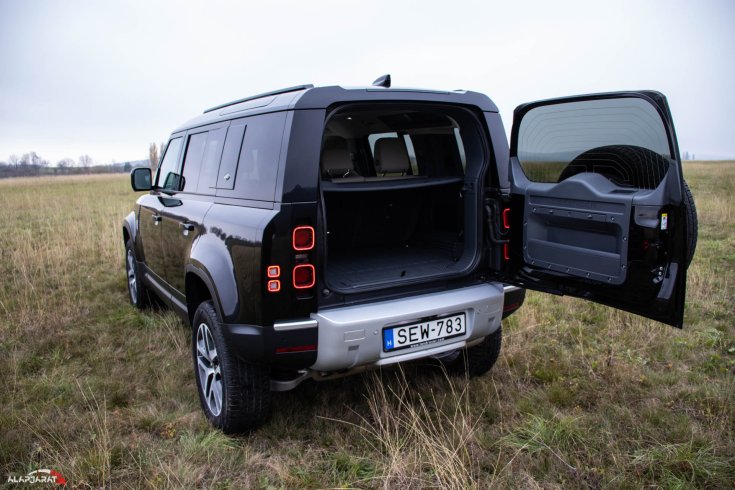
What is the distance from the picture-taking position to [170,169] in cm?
455

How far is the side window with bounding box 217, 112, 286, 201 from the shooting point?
260 cm

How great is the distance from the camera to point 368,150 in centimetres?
499

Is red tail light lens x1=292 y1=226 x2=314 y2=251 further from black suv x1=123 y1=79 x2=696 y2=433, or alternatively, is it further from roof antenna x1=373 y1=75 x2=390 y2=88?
roof antenna x1=373 y1=75 x2=390 y2=88

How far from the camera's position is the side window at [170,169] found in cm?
428

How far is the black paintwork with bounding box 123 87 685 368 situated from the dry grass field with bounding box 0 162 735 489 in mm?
648

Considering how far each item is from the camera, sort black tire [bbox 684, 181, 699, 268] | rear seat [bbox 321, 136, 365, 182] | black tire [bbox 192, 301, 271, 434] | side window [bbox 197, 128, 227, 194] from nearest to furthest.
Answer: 1. black tire [bbox 684, 181, 699, 268]
2. black tire [bbox 192, 301, 271, 434]
3. side window [bbox 197, 128, 227, 194]
4. rear seat [bbox 321, 136, 365, 182]

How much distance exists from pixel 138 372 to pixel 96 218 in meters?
9.31

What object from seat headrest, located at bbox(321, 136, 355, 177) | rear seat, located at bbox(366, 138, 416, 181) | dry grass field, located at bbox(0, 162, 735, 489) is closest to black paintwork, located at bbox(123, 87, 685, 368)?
dry grass field, located at bbox(0, 162, 735, 489)

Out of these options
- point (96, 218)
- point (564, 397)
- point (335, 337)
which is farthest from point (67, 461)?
point (96, 218)

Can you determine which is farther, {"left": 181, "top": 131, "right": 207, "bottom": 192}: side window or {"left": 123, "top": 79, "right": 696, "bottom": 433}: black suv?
{"left": 181, "top": 131, "right": 207, "bottom": 192}: side window

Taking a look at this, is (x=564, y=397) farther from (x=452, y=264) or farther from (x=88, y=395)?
Result: (x=88, y=395)

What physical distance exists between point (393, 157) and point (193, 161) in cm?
150

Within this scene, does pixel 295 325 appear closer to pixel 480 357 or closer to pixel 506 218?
pixel 506 218

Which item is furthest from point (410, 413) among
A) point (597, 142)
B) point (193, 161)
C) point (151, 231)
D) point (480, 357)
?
point (151, 231)
